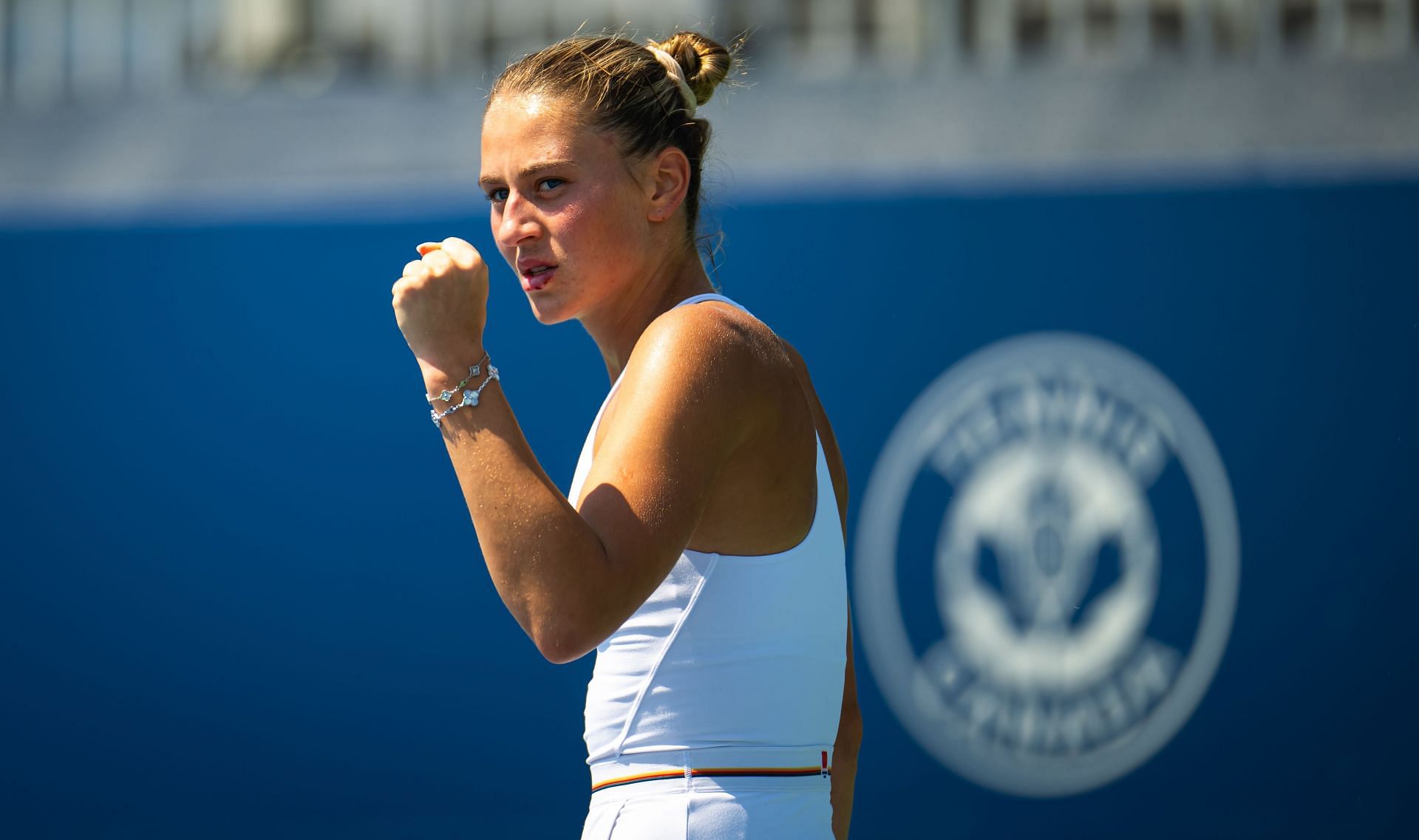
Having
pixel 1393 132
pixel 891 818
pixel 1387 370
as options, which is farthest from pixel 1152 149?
pixel 891 818

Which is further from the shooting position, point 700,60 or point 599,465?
point 700,60

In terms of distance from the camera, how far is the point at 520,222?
5.09ft

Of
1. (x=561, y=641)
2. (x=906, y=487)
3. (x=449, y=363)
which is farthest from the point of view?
(x=906, y=487)

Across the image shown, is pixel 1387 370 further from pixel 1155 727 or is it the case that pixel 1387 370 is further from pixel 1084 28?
pixel 1084 28

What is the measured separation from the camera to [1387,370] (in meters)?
4.05

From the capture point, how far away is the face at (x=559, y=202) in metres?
1.55

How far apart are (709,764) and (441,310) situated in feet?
1.60

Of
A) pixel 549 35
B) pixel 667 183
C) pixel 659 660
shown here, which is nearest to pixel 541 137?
pixel 667 183

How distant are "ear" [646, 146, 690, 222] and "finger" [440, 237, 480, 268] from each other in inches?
9.5

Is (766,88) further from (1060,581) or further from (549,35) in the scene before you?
(1060,581)

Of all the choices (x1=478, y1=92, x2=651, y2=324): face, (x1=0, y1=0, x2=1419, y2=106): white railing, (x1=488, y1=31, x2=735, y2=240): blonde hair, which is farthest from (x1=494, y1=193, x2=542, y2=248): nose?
(x1=0, y1=0, x2=1419, y2=106): white railing

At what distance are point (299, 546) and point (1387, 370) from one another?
9.74 ft

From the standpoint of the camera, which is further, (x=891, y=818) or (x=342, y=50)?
(x=342, y=50)

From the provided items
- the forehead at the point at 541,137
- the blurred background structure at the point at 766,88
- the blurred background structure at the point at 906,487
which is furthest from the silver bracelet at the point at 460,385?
the blurred background structure at the point at 766,88
